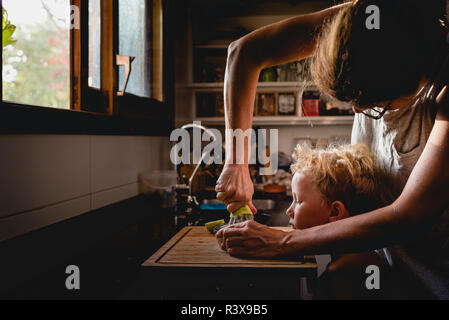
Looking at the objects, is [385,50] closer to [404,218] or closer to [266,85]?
[404,218]

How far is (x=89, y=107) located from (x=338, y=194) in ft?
3.54

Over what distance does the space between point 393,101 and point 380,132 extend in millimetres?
273

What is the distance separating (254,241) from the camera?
1010 millimetres

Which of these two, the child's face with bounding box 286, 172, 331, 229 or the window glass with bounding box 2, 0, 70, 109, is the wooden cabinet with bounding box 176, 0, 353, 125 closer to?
the window glass with bounding box 2, 0, 70, 109

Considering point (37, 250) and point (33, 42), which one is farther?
point (33, 42)

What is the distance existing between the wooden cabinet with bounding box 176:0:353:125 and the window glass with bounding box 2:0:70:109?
5.59 ft

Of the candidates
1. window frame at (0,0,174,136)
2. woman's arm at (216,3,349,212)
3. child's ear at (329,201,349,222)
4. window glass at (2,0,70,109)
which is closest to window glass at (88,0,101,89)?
window frame at (0,0,174,136)

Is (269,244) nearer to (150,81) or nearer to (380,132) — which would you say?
(380,132)

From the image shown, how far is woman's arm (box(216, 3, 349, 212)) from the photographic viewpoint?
3.51 ft

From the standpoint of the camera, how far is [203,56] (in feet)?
11.1

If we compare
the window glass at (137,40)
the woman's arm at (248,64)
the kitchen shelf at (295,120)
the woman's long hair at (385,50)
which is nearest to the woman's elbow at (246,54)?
the woman's arm at (248,64)

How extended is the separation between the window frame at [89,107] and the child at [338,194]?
87cm
